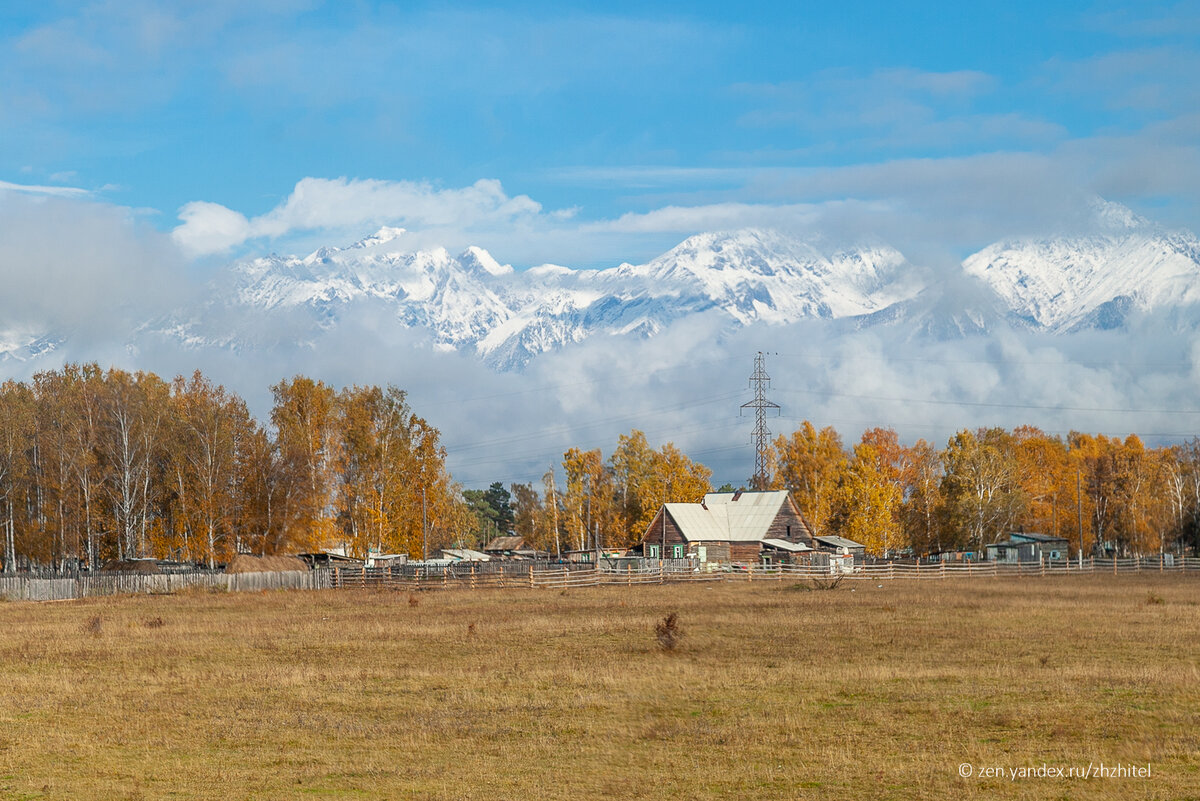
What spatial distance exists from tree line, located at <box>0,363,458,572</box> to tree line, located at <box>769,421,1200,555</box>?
43.7m

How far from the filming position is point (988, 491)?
108 meters

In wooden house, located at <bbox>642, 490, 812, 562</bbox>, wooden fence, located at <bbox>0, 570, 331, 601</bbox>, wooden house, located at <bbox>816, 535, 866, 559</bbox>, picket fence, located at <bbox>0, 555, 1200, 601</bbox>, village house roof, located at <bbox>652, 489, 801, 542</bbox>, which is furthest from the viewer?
village house roof, located at <bbox>652, 489, 801, 542</bbox>

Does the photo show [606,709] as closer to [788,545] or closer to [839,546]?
[788,545]

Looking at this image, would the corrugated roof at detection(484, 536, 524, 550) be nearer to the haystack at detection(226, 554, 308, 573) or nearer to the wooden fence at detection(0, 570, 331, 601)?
the haystack at detection(226, 554, 308, 573)

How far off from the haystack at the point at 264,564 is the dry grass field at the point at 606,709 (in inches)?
1252

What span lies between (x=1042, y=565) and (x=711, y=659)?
60.8 m

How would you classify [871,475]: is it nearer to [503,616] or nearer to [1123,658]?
[503,616]

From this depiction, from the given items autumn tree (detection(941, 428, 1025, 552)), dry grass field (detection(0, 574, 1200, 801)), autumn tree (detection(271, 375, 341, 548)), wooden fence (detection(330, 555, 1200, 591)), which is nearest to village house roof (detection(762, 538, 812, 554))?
wooden fence (detection(330, 555, 1200, 591))

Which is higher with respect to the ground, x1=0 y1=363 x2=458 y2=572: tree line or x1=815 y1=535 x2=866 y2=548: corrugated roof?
x1=0 y1=363 x2=458 y2=572: tree line

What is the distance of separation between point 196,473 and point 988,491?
235 ft

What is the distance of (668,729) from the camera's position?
18.0 m

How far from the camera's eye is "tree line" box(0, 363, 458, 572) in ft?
246

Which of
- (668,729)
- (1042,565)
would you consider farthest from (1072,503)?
(668,729)

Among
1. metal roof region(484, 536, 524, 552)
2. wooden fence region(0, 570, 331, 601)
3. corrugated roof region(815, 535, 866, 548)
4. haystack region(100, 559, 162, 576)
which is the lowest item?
metal roof region(484, 536, 524, 552)
